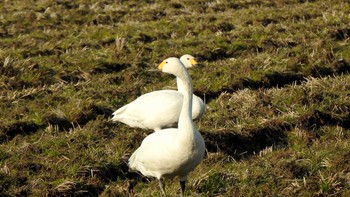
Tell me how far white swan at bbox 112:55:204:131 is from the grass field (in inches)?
12.7

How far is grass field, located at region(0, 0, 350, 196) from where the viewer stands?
7.91 meters

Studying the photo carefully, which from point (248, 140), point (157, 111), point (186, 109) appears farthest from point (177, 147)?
point (248, 140)

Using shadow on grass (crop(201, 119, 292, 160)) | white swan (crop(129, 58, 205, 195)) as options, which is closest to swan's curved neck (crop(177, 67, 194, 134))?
white swan (crop(129, 58, 205, 195))

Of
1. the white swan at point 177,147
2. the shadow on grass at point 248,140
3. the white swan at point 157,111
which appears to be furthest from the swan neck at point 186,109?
the shadow on grass at point 248,140

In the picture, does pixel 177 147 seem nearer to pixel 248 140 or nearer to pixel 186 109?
pixel 186 109

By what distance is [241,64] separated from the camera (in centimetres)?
1355

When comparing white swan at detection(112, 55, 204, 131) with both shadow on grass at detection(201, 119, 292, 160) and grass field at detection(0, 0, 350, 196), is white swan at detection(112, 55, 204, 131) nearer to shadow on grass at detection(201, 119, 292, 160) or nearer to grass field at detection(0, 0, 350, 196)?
grass field at detection(0, 0, 350, 196)

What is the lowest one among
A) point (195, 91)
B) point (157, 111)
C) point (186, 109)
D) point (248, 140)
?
point (195, 91)

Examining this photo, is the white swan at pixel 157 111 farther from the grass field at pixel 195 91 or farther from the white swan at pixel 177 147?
the white swan at pixel 177 147

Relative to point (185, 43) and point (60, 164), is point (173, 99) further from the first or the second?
point (185, 43)

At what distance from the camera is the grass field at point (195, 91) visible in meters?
7.91

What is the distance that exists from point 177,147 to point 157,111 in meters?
2.52

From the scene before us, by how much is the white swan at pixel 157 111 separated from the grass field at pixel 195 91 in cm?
32

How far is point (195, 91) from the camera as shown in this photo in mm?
11812
